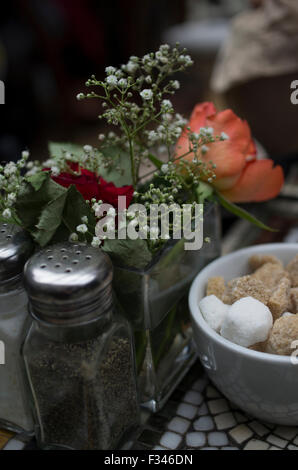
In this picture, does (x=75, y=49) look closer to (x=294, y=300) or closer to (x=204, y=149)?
(x=204, y=149)

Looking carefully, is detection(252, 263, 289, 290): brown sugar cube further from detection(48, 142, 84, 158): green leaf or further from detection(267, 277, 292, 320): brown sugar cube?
detection(48, 142, 84, 158): green leaf

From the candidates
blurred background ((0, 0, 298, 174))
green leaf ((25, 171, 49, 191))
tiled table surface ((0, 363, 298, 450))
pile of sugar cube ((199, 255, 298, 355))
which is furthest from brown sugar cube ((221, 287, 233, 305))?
blurred background ((0, 0, 298, 174))

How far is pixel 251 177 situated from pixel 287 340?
0.59 ft

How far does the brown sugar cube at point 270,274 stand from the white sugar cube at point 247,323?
0.06m

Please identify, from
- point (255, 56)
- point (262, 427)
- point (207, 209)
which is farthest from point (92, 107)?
point (262, 427)

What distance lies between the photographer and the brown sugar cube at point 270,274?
471 mm

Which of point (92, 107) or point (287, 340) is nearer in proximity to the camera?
point (287, 340)

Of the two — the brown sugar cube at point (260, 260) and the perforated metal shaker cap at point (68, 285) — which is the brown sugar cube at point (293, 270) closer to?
the brown sugar cube at point (260, 260)

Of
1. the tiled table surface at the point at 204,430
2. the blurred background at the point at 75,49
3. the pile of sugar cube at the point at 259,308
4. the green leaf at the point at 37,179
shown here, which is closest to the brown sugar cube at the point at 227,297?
the pile of sugar cube at the point at 259,308

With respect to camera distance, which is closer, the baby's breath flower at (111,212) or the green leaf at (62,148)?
the baby's breath flower at (111,212)

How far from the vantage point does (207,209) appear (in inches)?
20.1

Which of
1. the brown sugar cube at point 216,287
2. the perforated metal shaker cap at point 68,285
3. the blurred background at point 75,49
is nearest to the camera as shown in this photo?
the perforated metal shaker cap at point 68,285

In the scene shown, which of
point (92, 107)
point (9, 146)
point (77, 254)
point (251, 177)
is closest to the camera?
point (77, 254)
